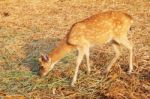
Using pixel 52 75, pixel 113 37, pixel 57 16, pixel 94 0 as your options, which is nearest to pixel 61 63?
pixel 52 75

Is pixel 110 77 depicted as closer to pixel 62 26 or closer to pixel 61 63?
pixel 61 63

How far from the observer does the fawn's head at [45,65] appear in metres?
8.16

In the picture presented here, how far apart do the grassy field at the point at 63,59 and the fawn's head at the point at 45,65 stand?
0.13m

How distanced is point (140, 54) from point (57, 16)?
3998 mm

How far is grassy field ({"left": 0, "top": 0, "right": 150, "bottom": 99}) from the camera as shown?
7809 millimetres

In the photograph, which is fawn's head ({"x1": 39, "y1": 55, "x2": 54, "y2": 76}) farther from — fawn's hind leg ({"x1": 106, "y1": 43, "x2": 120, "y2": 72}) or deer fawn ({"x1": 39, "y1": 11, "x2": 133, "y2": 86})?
fawn's hind leg ({"x1": 106, "y1": 43, "x2": 120, "y2": 72})

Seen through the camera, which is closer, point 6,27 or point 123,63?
point 123,63

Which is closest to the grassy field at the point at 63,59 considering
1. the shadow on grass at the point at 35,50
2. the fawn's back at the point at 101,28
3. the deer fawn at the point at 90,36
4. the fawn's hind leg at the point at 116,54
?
the shadow on grass at the point at 35,50

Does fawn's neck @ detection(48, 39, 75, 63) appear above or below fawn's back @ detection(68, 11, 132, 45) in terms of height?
below

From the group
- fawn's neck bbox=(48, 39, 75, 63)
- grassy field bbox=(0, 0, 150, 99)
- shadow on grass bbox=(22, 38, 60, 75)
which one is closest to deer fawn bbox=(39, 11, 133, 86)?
fawn's neck bbox=(48, 39, 75, 63)

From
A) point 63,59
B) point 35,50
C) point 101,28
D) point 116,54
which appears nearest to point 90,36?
point 101,28

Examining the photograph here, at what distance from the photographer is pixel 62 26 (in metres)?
11.5

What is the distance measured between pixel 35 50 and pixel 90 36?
1.90m

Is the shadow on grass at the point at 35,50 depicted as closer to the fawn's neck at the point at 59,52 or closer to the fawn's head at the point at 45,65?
the fawn's head at the point at 45,65
